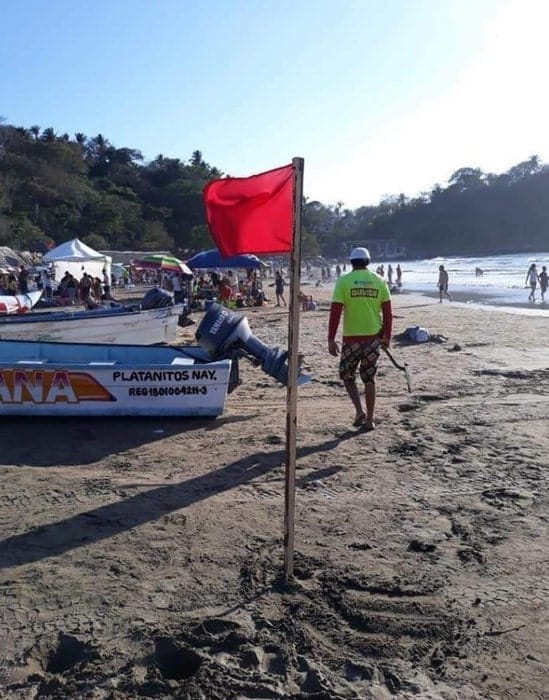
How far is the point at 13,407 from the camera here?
7.14m

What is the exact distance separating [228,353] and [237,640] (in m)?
4.97

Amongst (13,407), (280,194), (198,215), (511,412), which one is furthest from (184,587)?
(198,215)

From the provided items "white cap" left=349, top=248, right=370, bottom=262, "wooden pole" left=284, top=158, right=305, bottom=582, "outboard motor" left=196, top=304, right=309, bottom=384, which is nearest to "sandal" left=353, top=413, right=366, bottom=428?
"outboard motor" left=196, top=304, right=309, bottom=384

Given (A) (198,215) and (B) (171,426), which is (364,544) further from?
(A) (198,215)

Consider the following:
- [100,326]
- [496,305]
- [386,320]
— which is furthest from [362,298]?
[496,305]

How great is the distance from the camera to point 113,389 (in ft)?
23.4

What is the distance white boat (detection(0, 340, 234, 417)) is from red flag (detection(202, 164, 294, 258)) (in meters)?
3.72

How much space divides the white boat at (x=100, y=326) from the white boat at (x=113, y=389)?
532 cm

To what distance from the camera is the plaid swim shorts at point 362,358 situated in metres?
6.35

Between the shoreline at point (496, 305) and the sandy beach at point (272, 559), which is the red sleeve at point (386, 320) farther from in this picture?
the shoreline at point (496, 305)

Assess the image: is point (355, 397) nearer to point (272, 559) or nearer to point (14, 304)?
point (272, 559)

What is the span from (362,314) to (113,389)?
2.92 m

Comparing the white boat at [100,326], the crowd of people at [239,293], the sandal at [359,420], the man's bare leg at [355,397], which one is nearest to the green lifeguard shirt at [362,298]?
the man's bare leg at [355,397]

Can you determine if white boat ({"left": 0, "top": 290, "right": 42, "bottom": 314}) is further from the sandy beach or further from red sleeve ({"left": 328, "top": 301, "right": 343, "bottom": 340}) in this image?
red sleeve ({"left": 328, "top": 301, "right": 343, "bottom": 340})
